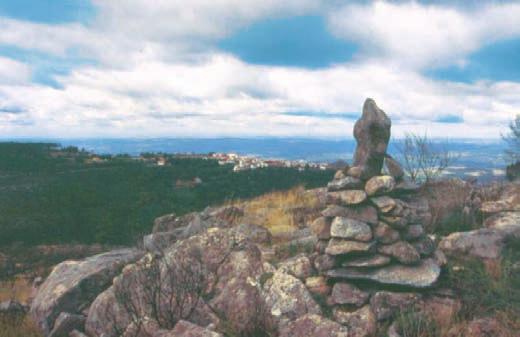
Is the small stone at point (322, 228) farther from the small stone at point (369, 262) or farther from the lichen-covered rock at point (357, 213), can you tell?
the small stone at point (369, 262)

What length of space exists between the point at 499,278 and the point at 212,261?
589 centimetres

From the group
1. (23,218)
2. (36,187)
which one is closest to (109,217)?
(23,218)

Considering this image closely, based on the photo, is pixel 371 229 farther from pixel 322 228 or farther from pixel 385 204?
pixel 322 228

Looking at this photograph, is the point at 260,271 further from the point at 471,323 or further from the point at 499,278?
the point at 499,278

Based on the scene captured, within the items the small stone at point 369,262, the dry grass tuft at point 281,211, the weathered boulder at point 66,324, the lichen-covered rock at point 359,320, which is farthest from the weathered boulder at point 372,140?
the weathered boulder at point 66,324

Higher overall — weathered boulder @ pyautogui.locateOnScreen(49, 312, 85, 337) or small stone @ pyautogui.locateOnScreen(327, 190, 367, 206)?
small stone @ pyautogui.locateOnScreen(327, 190, 367, 206)

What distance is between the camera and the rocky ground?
7.53m

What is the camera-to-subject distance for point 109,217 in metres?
60.7

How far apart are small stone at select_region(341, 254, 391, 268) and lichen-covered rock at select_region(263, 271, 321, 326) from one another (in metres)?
1.05

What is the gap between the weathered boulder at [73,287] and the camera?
31.8 ft

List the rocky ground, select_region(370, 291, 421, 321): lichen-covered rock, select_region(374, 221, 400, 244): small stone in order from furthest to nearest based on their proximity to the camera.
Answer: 1. select_region(374, 221, 400, 244): small stone
2. select_region(370, 291, 421, 321): lichen-covered rock
3. the rocky ground

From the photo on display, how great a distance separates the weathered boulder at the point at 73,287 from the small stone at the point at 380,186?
6.39m

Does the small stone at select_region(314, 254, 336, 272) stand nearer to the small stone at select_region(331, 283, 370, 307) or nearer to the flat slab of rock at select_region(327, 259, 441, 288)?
the flat slab of rock at select_region(327, 259, 441, 288)

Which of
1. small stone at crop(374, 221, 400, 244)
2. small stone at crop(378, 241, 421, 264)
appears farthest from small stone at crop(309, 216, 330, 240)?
small stone at crop(378, 241, 421, 264)
